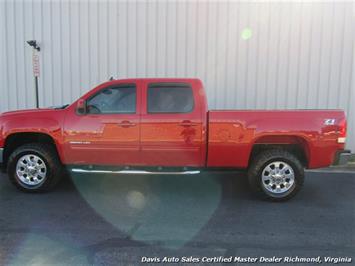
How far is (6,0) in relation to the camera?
29.5ft

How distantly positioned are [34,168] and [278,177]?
3861 mm

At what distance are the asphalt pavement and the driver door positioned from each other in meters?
0.68

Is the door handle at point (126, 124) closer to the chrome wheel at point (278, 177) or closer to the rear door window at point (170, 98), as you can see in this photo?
the rear door window at point (170, 98)

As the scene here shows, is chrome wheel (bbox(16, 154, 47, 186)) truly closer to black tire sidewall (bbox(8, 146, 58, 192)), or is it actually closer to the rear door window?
black tire sidewall (bbox(8, 146, 58, 192))

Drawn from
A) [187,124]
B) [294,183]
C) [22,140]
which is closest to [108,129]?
[187,124]

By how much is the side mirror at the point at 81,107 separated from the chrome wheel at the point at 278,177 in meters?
2.92

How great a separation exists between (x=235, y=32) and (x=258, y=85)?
1507mm

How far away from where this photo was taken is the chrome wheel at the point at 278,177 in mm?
4914

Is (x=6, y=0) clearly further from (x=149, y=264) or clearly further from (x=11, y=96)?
(x=149, y=264)

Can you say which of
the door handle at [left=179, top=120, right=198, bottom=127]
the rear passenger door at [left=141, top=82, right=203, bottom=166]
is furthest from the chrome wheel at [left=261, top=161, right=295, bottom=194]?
the door handle at [left=179, top=120, right=198, bottom=127]

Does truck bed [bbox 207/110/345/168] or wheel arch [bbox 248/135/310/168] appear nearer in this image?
truck bed [bbox 207/110/345/168]

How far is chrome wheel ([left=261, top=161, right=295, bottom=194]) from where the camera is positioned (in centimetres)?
491

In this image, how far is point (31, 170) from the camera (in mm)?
5230

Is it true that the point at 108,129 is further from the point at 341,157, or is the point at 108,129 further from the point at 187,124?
the point at 341,157
